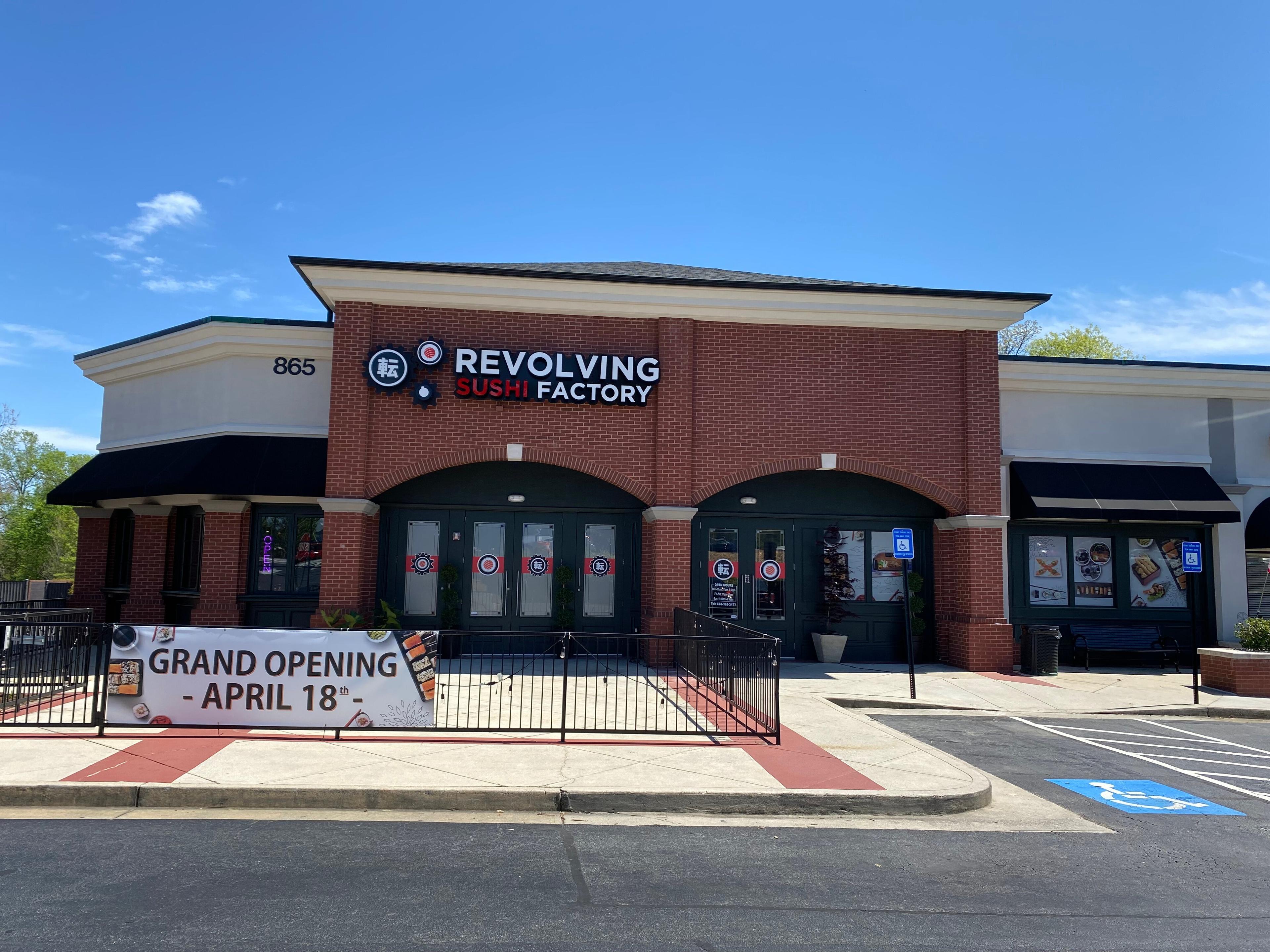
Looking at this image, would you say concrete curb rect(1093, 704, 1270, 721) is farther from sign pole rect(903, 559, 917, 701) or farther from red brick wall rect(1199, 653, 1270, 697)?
sign pole rect(903, 559, 917, 701)

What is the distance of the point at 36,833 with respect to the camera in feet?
22.1

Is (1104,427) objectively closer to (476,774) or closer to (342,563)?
(342,563)

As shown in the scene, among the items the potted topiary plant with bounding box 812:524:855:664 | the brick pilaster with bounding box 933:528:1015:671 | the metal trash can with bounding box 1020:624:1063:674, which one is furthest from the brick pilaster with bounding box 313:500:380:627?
the metal trash can with bounding box 1020:624:1063:674

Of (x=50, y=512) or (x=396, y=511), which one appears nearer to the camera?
(x=396, y=511)

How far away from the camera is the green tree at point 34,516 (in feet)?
174

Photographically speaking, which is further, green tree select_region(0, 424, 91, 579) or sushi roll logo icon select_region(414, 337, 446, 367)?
green tree select_region(0, 424, 91, 579)

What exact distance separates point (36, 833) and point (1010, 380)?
17.8 metres

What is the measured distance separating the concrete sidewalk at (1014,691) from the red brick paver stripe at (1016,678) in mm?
31

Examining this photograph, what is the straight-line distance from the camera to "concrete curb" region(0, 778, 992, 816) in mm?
7527

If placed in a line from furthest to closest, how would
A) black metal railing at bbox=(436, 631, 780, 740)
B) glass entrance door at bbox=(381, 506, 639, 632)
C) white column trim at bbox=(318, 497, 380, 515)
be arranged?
glass entrance door at bbox=(381, 506, 639, 632) → white column trim at bbox=(318, 497, 380, 515) → black metal railing at bbox=(436, 631, 780, 740)

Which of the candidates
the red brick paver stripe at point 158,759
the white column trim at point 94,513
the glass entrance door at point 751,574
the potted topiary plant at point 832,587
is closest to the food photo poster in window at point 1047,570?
the potted topiary plant at point 832,587

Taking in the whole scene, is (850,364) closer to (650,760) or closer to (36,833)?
(650,760)

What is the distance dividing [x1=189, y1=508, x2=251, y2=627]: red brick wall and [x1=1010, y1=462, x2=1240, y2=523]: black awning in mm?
15360

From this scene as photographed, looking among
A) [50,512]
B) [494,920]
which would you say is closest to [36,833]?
[494,920]
